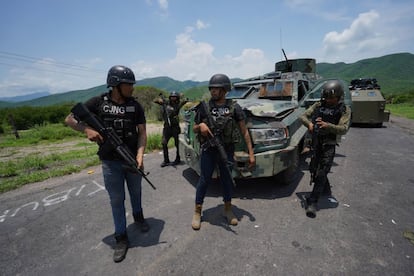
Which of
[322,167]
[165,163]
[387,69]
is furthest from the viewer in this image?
[387,69]

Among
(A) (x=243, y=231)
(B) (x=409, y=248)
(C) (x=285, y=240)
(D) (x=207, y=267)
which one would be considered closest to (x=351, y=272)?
(C) (x=285, y=240)

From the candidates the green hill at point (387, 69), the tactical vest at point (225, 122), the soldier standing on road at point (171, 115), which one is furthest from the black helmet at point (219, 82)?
the green hill at point (387, 69)

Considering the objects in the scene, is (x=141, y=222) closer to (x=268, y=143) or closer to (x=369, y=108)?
(x=268, y=143)

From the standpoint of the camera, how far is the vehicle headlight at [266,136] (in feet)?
10.6

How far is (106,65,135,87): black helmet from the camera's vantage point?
2133 mm

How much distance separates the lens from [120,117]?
2.22 meters

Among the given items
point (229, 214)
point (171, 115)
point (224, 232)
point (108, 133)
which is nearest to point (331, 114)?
point (229, 214)

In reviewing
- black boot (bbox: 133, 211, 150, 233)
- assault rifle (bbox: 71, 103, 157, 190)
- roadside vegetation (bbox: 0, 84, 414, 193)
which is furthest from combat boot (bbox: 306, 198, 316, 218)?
roadside vegetation (bbox: 0, 84, 414, 193)

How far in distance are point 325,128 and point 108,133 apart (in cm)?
259

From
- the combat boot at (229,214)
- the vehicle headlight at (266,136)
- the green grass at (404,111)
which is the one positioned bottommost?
the green grass at (404,111)

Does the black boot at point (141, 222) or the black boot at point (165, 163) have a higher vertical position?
the black boot at point (141, 222)

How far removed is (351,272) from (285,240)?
636 millimetres

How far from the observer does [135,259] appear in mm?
2227

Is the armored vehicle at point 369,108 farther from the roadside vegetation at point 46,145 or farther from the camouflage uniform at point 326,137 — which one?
the camouflage uniform at point 326,137
